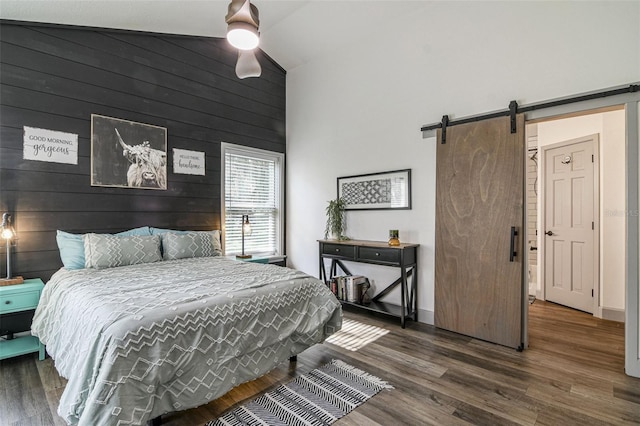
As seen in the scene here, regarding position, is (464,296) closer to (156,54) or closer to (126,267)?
(126,267)

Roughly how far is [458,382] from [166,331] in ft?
6.59

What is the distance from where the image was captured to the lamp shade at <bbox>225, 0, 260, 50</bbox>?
2072 millimetres

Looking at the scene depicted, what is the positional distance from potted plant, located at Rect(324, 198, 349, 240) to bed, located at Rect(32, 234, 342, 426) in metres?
1.67

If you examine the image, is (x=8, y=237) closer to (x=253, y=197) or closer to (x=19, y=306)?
(x=19, y=306)

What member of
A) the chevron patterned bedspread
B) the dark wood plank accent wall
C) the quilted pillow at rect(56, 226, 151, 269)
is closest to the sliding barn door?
the chevron patterned bedspread

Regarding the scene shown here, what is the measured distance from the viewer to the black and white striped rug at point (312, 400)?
1.91 metres

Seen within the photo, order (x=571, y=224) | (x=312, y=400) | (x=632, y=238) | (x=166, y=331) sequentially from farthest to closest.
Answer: (x=571, y=224) → (x=632, y=238) → (x=312, y=400) → (x=166, y=331)

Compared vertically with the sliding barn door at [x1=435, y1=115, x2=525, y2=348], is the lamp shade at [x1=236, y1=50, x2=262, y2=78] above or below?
above

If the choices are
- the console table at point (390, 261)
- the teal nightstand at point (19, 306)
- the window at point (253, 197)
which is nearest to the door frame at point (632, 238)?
the console table at point (390, 261)

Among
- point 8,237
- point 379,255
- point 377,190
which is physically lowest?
point 379,255

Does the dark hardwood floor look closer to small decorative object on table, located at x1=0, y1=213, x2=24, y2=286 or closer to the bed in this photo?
the bed

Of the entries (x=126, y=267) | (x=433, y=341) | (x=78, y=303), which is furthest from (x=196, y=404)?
(x=433, y=341)

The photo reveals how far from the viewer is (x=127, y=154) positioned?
357cm

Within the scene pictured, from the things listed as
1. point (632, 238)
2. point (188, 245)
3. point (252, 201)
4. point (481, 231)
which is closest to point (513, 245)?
point (481, 231)
